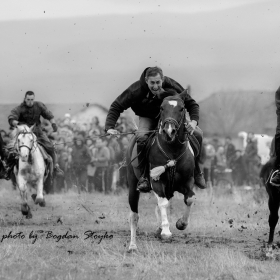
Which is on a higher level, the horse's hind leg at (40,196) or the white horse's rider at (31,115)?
the white horse's rider at (31,115)

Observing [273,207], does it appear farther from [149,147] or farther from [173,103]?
[173,103]

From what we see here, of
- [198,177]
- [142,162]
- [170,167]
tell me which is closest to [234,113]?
[198,177]

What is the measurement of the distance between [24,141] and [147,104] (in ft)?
18.6

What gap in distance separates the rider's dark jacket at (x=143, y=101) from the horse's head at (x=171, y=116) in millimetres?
523

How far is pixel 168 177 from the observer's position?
1081cm

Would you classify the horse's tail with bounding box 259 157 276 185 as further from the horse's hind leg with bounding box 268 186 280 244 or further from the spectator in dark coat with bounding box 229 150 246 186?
the spectator in dark coat with bounding box 229 150 246 186

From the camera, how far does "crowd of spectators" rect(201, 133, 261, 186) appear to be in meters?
24.0

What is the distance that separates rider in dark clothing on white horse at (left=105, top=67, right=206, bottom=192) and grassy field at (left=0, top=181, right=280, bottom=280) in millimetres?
1205

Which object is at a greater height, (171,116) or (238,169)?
(171,116)

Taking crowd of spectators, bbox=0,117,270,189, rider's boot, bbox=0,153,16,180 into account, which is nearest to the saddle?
rider's boot, bbox=0,153,16,180

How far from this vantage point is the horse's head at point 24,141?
16.2 meters

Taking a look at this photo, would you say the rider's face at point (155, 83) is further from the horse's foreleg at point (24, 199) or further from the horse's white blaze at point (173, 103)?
the horse's foreleg at point (24, 199)

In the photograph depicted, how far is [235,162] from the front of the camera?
24.5 meters

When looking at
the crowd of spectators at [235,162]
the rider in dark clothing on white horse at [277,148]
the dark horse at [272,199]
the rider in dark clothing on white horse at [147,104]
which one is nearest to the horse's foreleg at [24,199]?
the rider in dark clothing on white horse at [147,104]
